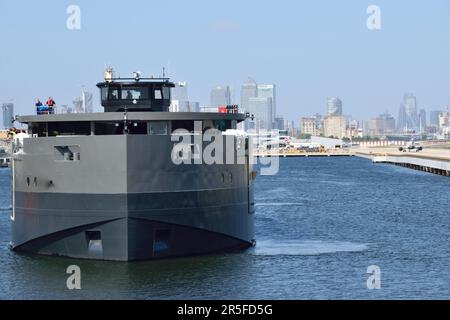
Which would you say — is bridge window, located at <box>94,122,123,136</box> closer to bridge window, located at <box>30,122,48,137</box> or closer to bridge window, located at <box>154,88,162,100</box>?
bridge window, located at <box>30,122,48,137</box>

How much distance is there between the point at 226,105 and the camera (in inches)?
1433

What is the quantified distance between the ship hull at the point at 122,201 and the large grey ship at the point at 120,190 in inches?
1.2

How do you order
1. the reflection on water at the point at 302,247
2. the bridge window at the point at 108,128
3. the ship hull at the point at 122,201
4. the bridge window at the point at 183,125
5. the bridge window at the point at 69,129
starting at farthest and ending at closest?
the reflection on water at the point at 302,247
the bridge window at the point at 69,129
the bridge window at the point at 108,128
the bridge window at the point at 183,125
the ship hull at the point at 122,201

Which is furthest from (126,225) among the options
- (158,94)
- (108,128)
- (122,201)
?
(158,94)

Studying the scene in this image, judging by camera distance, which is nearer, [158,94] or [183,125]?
[183,125]

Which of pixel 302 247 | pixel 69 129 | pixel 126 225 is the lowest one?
pixel 302 247

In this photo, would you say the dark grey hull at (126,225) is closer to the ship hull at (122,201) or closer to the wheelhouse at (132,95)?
the ship hull at (122,201)

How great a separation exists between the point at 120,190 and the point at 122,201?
0.33 metres

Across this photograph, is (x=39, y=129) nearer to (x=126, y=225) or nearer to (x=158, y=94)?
(x=158, y=94)

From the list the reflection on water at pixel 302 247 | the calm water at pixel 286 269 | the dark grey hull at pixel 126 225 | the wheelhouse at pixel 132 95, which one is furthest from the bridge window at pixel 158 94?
the reflection on water at pixel 302 247

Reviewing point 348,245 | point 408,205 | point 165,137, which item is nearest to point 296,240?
point 348,245

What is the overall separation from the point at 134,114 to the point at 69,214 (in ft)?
12.0

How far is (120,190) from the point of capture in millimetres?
29219

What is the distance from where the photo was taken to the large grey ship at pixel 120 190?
1156 inches
